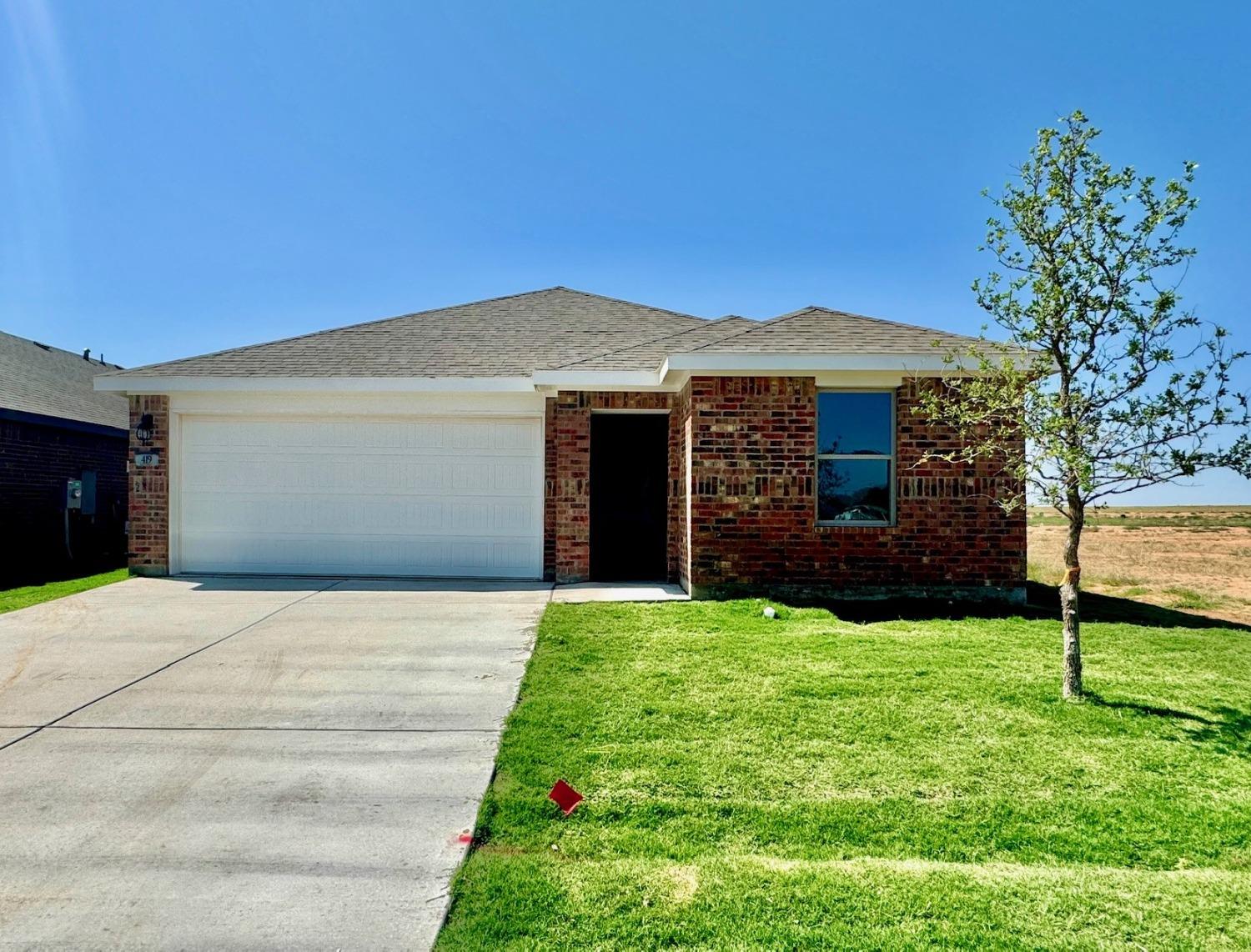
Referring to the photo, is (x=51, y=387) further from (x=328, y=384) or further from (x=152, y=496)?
(x=328, y=384)

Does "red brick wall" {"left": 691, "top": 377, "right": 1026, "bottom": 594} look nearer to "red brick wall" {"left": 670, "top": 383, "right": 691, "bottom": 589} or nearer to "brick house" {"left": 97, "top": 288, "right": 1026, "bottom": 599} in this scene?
"red brick wall" {"left": 670, "top": 383, "right": 691, "bottom": 589}

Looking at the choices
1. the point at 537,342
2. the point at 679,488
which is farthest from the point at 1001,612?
the point at 537,342

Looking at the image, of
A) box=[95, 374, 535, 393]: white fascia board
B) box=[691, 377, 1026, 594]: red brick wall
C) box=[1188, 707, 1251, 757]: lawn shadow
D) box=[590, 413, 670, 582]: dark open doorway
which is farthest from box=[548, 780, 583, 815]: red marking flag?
box=[95, 374, 535, 393]: white fascia board

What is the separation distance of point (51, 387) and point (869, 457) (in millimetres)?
15308

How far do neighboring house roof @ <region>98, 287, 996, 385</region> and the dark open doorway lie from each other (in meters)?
0.95

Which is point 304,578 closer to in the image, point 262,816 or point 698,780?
point 262,816

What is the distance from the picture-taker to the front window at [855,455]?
7992mm

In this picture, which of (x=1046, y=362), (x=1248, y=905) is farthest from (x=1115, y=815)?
(x=1046, y=362)

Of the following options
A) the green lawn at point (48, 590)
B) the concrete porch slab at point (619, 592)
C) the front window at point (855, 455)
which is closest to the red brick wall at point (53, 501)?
Answer: the green lawn at point (48, 590)

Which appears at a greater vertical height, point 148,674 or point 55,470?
point 55,470

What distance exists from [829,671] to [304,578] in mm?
7411

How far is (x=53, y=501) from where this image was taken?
1253 cm

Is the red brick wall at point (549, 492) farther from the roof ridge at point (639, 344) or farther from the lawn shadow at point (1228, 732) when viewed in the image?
the lawn shadow at point (1228, 732)

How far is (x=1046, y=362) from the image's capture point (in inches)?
194
